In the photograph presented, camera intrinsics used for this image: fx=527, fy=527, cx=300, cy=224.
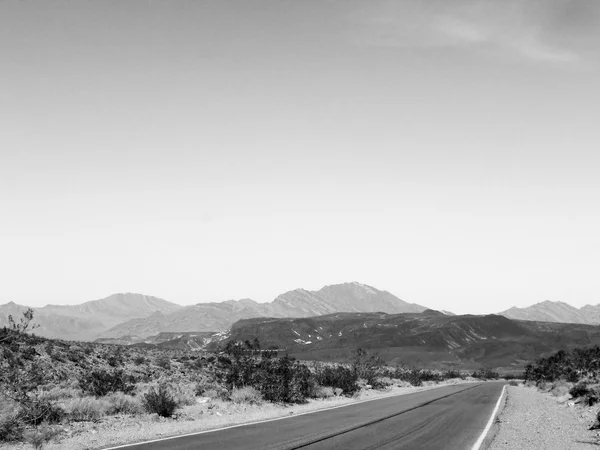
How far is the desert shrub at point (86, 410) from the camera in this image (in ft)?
57.8

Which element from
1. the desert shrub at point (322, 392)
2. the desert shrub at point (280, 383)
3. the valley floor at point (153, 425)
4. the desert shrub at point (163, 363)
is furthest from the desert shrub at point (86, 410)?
the desert shrub at point (163, 363)

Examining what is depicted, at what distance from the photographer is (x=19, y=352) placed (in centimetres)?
3331

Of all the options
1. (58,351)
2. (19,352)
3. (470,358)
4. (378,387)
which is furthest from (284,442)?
(470,358)

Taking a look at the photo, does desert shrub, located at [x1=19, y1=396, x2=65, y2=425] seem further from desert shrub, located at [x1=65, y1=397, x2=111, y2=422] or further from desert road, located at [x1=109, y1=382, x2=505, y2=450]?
desert road, located at [x1=109, y1=382, x2=505, y2=450]

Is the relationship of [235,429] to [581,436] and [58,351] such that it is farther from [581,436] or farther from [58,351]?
[58,351]

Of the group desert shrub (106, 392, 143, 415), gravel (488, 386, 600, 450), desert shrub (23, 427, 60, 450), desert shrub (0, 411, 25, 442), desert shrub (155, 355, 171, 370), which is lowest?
gravel (488, 386, 600, 450)

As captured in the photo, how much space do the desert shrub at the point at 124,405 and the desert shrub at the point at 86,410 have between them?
0.87 feet

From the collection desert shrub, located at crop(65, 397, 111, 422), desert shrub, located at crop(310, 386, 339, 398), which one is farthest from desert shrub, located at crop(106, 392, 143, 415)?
desert shrub, located at crop(310, 386, 339, 398)

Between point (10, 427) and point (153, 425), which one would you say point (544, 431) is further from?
point (10, 427)

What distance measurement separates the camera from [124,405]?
20.0 m

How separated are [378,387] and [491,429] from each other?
28.1 meters

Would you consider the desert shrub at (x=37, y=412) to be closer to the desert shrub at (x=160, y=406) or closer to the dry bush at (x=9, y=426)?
the dry bush at (x=9, y=426)

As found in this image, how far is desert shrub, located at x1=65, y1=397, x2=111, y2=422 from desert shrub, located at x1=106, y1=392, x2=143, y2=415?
0.26 meters

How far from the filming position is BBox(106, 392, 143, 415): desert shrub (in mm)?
19578
